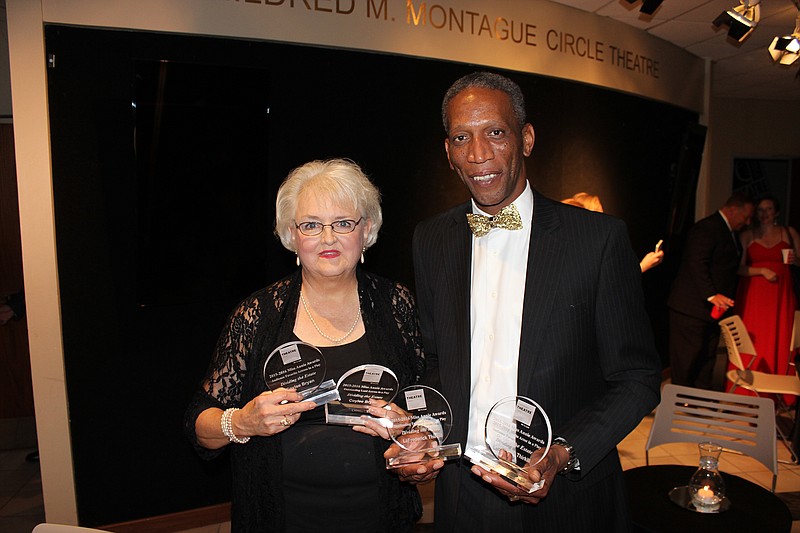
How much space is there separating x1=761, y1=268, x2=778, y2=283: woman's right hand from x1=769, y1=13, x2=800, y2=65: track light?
8.37 feet

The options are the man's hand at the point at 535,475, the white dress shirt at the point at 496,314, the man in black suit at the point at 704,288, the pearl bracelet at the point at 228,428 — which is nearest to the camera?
the man's hand at the point at 535,475

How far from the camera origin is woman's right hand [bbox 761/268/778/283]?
21.2ft

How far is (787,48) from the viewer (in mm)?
4773

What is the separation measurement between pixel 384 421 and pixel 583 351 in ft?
2.05

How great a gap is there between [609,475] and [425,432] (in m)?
0.59

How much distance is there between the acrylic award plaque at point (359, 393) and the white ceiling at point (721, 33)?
418 cm

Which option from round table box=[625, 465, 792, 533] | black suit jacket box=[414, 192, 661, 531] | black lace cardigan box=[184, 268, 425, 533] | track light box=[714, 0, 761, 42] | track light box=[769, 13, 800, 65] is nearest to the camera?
black suit jacket box=[414, 192, 661, 531]

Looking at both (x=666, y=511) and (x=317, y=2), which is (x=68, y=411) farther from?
(x=666, y=511)

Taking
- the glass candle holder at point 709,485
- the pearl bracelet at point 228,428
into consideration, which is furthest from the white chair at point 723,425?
the pearl bracelet at point 228,428

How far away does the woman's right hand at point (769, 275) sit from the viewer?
646cm

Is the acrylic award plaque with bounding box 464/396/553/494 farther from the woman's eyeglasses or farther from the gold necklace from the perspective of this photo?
the woman's eyeglasses

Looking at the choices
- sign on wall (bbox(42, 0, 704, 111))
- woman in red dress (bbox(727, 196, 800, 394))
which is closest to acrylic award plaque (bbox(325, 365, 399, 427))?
sign on wall (bbox(42, 0, 704, 111))

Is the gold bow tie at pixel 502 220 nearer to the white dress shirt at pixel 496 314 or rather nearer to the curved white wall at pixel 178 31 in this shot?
the white dress shirt at pixel 496 314

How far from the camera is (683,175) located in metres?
7.52
